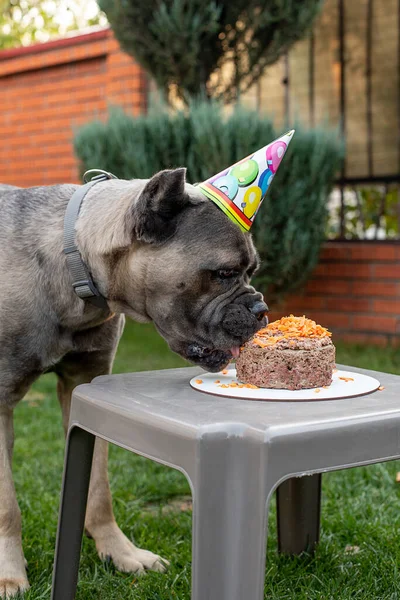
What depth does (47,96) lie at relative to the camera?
29.4 ft

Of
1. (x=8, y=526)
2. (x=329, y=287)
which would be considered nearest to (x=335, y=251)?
(x=329, y=287)

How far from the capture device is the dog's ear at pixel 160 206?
7.50ft

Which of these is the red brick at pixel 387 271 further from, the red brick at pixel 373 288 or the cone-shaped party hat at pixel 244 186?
the cone-shaped party hat at pixel 244 186

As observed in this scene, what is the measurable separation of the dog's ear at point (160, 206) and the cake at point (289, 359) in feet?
1.51

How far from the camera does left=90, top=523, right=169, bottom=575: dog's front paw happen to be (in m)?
2.75

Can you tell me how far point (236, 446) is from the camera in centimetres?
175

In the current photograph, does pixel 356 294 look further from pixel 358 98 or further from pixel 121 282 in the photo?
pixel 121 282

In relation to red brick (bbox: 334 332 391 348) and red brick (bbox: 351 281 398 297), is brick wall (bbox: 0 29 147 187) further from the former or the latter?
red brick (bbox: 334 332 391 348)

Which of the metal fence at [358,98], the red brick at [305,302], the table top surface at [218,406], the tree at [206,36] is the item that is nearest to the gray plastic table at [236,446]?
the table top surface at [218,406]

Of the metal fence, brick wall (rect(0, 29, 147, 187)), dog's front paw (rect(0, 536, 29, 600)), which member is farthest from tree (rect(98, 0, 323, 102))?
dog's front paw (rect(0, 536, 29, 600))

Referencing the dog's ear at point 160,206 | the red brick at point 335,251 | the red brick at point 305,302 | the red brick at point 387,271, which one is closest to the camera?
the dog's ear at point 160,206

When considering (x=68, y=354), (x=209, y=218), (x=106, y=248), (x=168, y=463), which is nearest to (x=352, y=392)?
(x=168, y=463)

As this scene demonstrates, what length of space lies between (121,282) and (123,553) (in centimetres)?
106

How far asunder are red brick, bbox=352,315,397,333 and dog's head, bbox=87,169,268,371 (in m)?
4.42
